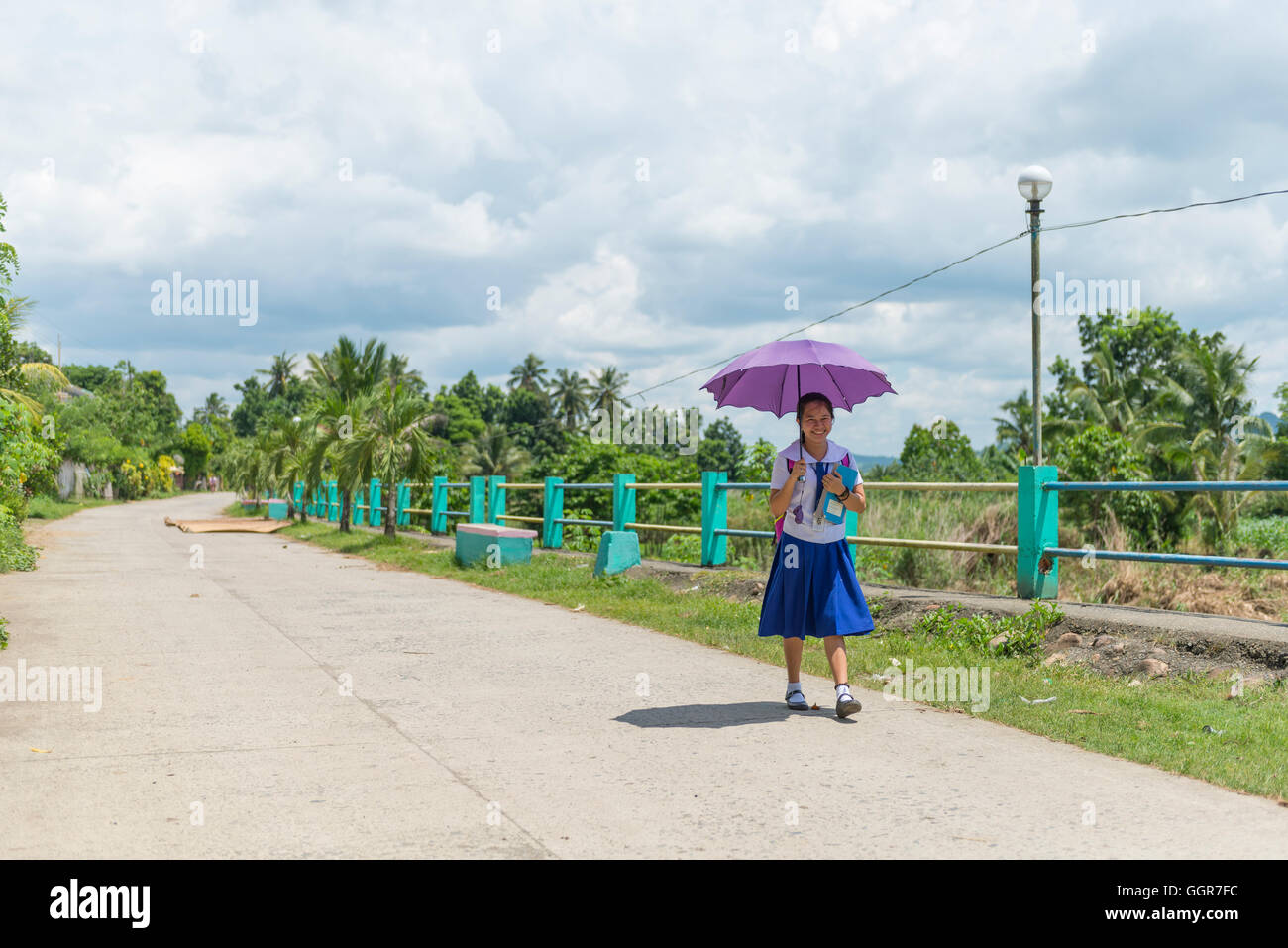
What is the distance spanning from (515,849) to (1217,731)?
3833mm

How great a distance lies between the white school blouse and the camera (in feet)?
20.7

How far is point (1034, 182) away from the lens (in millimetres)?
11102

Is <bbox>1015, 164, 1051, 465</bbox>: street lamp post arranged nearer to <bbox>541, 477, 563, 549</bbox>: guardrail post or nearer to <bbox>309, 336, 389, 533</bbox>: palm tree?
<bbox>541, 477, 563, 549</bbox>: guardrail post

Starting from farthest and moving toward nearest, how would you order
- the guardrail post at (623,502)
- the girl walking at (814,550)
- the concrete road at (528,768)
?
the guardrail post at (623,502) → the girl walking at (814,550) → the concrete road at (528,768)

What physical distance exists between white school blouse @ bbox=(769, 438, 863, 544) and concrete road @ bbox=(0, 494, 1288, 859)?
1.05 metres

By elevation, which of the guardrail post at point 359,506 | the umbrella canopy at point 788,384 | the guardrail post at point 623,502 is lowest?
the guardrail post at point 359,506

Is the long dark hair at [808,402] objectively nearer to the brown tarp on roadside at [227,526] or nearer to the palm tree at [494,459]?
the brown tarp on roadside at [227,526]

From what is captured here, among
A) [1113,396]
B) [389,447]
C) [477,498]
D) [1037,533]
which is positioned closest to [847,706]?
[1037,533]

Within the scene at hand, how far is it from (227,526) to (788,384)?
2970 cm

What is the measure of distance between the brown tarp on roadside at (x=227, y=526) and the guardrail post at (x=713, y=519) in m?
21.4

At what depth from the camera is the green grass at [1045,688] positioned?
5.28 meters

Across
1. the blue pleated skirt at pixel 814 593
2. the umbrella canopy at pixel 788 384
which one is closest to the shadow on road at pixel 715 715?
the blue pleated skirt at pixel 814 593
